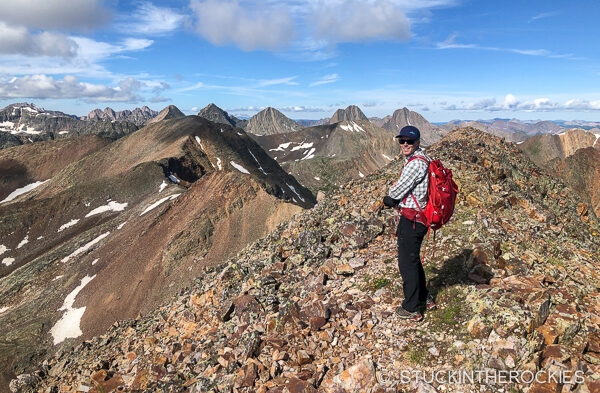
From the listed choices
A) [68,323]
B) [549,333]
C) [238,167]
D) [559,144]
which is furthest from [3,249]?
[559,144]

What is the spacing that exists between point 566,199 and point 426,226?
66.3 ft

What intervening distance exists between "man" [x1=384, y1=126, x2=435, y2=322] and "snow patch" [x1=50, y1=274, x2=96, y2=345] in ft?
123

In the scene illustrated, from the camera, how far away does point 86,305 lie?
119 ft

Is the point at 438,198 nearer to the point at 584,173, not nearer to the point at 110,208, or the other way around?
the point at 110,208

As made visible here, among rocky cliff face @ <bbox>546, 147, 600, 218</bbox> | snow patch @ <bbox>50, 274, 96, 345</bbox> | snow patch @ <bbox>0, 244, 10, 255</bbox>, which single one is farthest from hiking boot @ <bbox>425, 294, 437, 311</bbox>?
rocky cliff face @ <bbox>546, 147, 600, 218</bbox>

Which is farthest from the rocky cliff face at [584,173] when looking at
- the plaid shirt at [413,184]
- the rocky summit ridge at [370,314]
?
the plaid shirt at [413,184]

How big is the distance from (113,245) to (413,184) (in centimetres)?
4859

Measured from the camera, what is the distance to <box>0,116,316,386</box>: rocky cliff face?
3453 cm

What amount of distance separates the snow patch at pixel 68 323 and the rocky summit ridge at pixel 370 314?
19.8 m

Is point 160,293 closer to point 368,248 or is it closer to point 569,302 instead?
point 368,248

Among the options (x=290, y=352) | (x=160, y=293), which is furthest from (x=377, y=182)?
(x=160, y=293)

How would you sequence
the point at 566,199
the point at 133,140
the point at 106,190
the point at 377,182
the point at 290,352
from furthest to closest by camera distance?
the point at 133,140 < the point at 106,190 < the point at 566,199 < the point at 377,182 < the point at 290,352

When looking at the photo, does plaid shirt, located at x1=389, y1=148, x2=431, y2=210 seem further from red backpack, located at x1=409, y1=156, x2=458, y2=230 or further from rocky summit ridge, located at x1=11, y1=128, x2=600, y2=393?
rocky summit ridge, located at x1=11, y1=128, x2=600, y2=393

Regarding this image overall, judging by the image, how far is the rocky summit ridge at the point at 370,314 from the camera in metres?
7.48
